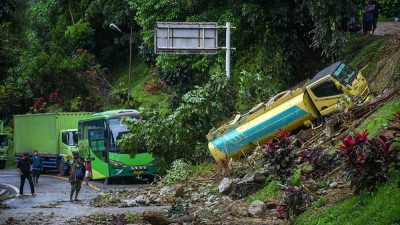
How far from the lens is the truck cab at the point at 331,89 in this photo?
24000 mm

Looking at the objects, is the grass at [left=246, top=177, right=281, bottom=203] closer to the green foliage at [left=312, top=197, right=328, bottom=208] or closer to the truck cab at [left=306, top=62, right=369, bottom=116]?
the green foliage at [left=312, top=197, right=328, bottom=208]

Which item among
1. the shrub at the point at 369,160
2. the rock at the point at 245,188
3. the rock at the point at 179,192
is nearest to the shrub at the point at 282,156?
the rock at the point at 245,188

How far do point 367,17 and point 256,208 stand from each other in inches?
691

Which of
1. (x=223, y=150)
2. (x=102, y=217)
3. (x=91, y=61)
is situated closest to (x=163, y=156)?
(x=223, y=150)

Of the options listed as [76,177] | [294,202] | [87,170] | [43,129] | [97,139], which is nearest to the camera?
[294,202]

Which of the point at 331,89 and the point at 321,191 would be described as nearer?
the point at 321,191

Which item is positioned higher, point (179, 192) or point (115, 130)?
point (115, 130)

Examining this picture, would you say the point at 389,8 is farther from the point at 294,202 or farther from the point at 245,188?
the point at 294,202

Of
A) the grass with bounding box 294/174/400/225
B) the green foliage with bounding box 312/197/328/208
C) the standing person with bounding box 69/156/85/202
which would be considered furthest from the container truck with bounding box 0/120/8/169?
the grass with bounding box 294/174/400/225

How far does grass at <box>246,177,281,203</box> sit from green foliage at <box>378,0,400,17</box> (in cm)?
2084

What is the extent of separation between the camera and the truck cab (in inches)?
945

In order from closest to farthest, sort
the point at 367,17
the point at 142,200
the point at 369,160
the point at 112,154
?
1. the point at 369,160
2. the point at 142,200
3. the point at 367,17
4. the point at 112,154

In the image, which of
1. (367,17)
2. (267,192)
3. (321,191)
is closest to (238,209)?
(267,192)

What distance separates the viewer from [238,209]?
1822cm
